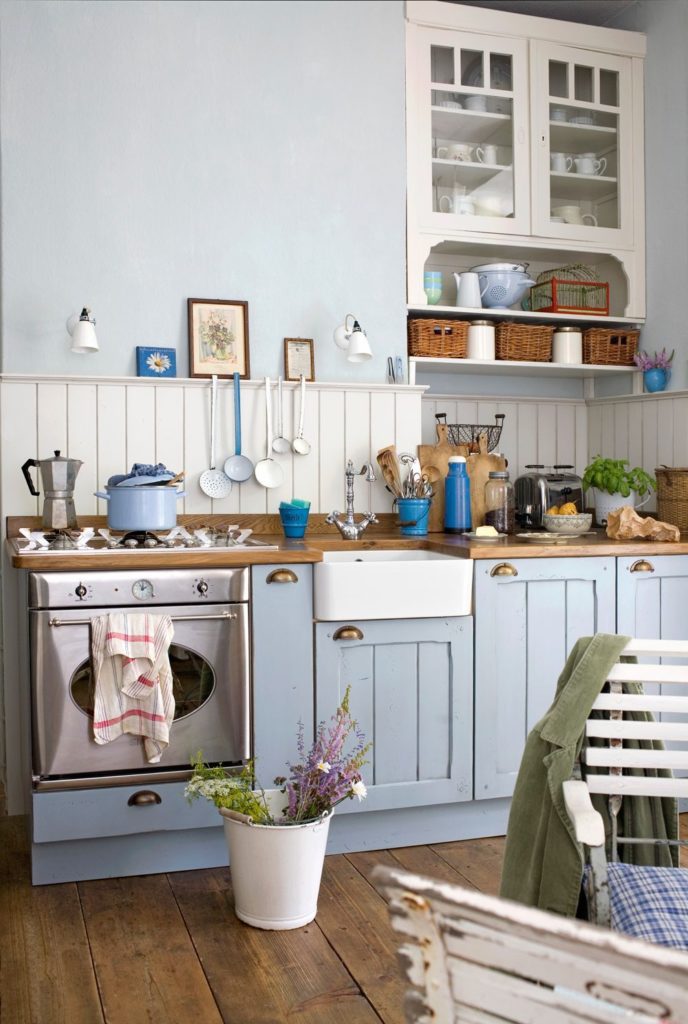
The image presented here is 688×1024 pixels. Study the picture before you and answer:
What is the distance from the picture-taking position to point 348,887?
2590 mm

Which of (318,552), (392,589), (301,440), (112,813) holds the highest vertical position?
(301,440)

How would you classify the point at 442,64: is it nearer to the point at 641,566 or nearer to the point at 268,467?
the point at 268,467

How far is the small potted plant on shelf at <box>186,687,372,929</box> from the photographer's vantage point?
7.63 feet

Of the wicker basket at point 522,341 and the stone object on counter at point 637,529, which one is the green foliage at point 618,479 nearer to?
the stone object on counter at point 637,529

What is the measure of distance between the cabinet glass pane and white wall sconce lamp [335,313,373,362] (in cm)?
95

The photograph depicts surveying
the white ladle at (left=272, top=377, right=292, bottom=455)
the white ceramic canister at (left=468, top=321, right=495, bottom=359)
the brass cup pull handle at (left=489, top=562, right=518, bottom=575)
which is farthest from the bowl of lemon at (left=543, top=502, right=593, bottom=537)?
the white ladle at (left=272, top=377, right=292, bottom=455)

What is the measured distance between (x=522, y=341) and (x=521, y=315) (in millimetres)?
102

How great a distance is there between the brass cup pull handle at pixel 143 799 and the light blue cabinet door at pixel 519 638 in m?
0.95

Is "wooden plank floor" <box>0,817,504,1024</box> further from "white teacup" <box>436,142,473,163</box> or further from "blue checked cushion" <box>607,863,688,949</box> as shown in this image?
"white teacup" <box>436,142,473,163</box>

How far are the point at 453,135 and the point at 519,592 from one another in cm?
178

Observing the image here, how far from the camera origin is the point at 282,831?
230cm

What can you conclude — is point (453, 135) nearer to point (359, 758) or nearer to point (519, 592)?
point (519, 592)

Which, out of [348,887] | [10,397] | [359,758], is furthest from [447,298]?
[348,887]

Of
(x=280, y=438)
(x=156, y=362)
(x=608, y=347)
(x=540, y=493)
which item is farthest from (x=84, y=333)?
(x=608, y=347)
